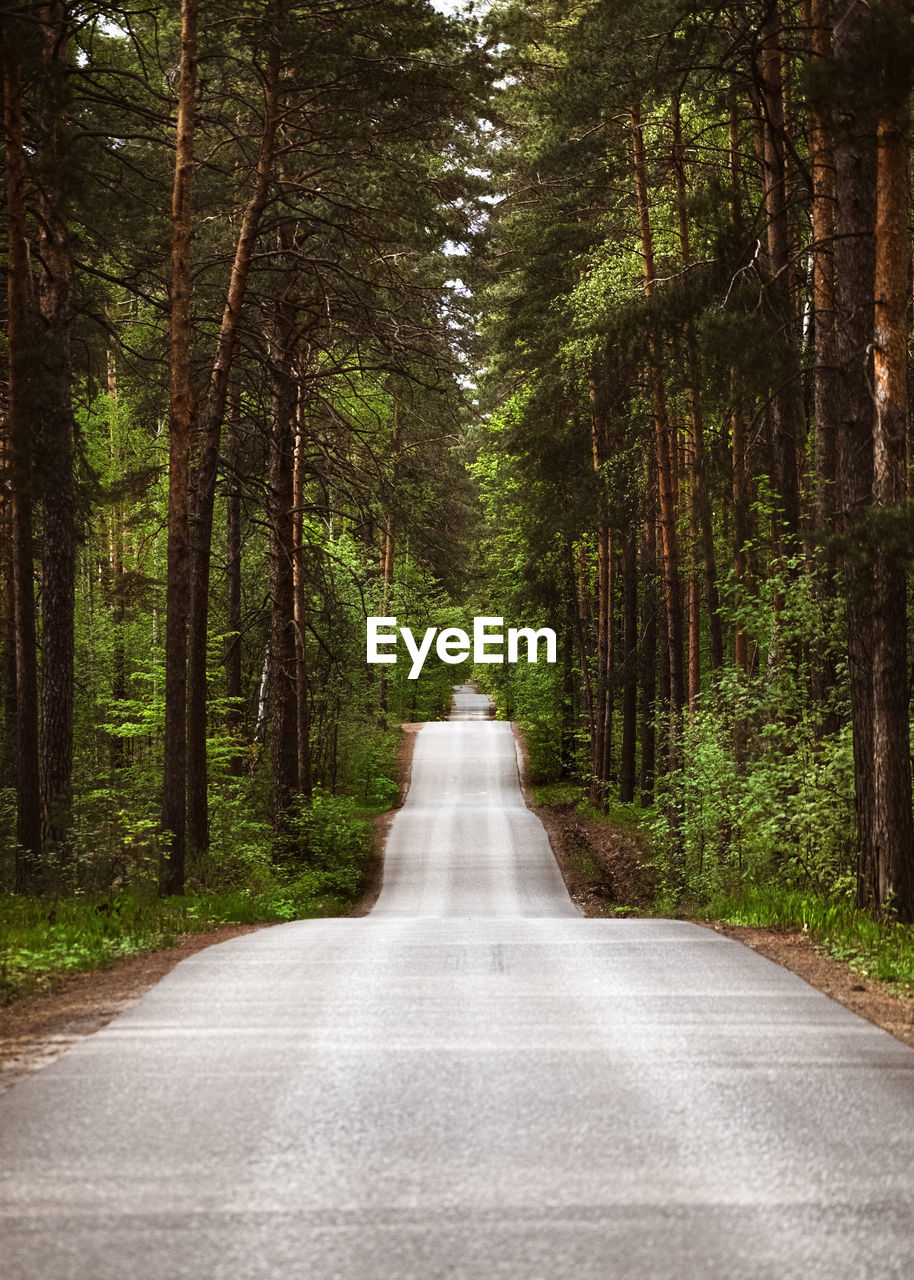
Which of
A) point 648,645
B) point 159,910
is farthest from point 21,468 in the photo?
point 648,645

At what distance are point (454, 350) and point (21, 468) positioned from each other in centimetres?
959

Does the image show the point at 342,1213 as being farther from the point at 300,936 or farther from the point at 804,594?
the point at 804,594

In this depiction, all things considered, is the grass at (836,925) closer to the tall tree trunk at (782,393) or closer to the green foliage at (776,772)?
the green foliage at (776,772)

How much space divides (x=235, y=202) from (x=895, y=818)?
14.3 m

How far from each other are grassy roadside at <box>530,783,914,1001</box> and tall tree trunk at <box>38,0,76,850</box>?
8.52 metres

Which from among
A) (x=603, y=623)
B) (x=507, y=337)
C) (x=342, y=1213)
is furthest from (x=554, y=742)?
(x=342, y=1213)

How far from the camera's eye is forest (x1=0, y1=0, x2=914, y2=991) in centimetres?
1284

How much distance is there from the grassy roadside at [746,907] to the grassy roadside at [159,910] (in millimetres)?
5137

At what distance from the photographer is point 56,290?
1722 centimetres

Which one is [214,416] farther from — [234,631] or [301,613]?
[234,631]

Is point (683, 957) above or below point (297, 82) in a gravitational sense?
below

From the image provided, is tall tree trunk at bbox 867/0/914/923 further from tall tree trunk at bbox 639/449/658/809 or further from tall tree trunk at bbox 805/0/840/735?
tall tree trunk at bbox 639/449/658/809

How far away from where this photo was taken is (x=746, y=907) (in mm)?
14539

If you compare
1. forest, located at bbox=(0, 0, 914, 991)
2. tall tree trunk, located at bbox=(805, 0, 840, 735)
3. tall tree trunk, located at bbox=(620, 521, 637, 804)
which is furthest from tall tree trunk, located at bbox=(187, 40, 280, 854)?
tall tree trunk, located at bbox=(620, 521, 637, 804)
